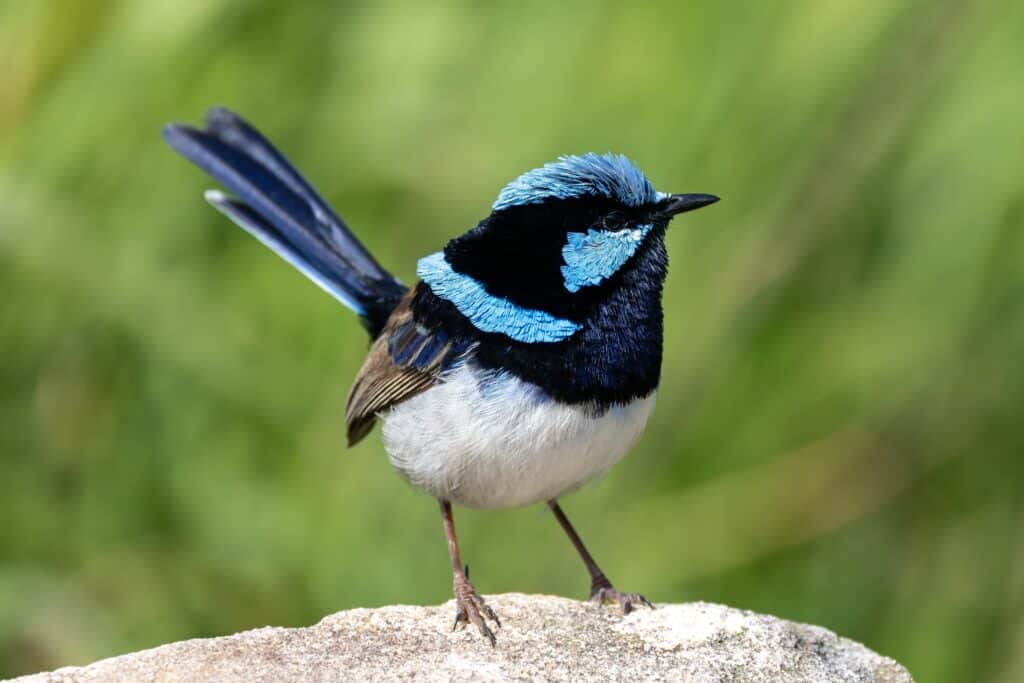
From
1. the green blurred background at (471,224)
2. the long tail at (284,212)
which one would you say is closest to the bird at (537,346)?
the long tail at (284,212)

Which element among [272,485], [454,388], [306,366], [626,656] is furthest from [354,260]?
[626,656]

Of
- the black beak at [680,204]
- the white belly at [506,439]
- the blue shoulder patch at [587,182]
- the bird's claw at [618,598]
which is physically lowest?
the bird's claw at [618,598]

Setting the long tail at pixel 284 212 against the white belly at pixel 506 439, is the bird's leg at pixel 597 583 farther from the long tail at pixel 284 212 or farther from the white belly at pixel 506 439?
the long tail at pixel 284 212

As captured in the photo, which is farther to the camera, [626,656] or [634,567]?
[634,567]

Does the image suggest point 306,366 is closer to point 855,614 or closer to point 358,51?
point 358,51

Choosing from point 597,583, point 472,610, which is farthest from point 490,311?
point 597,583

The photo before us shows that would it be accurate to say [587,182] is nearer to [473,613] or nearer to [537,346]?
[537,346]
